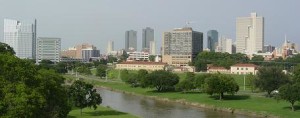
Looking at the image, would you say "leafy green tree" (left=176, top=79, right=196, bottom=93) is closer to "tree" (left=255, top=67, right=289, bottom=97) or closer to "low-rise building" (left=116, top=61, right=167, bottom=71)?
"tree" (left=255, top=67, right=289, bottom=97)

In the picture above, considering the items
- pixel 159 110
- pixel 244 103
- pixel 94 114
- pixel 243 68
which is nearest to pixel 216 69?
pixel 243 68

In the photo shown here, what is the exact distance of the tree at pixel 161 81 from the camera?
208 ft

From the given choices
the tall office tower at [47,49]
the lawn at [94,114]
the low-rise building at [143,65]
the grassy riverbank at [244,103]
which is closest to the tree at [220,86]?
the grassy riverbank at [244,103]

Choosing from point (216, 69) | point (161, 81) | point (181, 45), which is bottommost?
point (161, 81)

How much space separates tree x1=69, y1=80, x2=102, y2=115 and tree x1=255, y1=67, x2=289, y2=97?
22.6 m

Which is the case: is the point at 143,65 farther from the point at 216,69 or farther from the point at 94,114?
the point at 94,114

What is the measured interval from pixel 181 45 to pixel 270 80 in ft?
422

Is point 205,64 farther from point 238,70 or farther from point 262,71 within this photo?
point 262,71

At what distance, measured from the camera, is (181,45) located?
18212cm

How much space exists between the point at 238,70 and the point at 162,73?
170 feet

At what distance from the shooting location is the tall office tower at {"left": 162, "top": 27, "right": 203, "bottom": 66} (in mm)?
175500

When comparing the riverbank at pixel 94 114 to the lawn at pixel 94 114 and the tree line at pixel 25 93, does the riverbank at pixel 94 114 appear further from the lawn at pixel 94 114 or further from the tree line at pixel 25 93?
the tree line at pixel 25 93

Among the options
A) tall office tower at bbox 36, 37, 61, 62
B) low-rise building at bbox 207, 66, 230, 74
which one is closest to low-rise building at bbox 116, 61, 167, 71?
low-rise building at bbox 207, 66, 230, 74

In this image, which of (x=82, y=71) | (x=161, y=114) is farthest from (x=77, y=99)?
(x=82, y=71)
